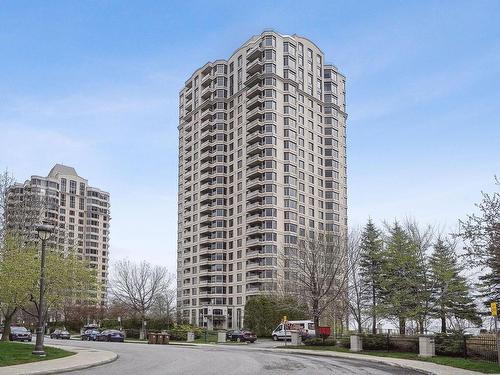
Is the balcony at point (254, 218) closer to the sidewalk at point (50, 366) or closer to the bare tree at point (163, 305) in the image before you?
the bare tree at point (163, 305)

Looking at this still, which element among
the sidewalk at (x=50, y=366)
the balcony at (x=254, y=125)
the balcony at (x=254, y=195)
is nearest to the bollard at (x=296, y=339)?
the sidewalk at (x=50, y=366)

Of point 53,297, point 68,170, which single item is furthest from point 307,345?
point 68,170

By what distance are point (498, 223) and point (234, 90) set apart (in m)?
109

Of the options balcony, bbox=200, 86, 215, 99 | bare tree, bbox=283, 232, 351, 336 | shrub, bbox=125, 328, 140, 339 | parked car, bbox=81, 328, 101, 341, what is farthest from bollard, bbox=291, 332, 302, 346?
balcony, bbox=200, 86, 215, 99

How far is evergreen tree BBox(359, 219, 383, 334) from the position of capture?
64.4 metres

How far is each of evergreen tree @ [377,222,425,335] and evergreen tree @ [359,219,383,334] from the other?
1161 cm

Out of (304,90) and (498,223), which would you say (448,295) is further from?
(304,90)

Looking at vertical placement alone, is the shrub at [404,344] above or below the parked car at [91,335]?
above

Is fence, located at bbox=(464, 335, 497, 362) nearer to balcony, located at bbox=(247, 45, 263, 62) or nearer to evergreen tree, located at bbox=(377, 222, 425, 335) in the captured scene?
evergreen tree, located at bbox=(377, 222, 425, 335)

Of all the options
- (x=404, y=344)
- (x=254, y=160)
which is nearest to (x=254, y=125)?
(x=254, y=160)

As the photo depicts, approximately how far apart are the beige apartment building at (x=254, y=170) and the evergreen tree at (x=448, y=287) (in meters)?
54.7

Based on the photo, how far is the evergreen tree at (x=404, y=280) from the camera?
4825 centimetres

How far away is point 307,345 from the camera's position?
44.3 metres

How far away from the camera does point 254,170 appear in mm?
115062
